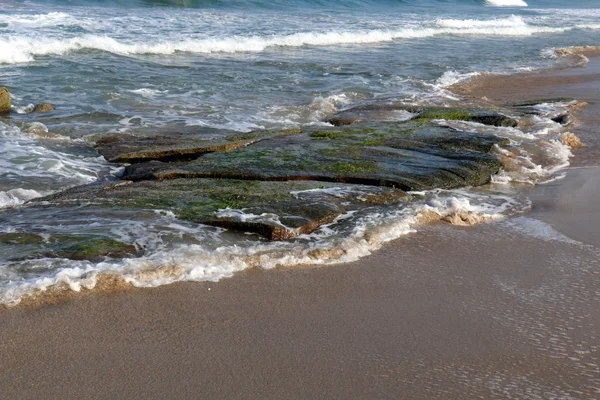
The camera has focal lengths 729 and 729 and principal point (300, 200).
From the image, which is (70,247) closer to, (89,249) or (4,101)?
(89,249)

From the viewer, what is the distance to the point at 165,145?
7281 mm

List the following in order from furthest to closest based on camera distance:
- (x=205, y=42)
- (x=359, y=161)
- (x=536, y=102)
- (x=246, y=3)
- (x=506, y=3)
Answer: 1. (x=506, y=3)
2. (x=246, y=3)
3. (x=205, y=42)
4. (x=536, y=102)
5. (x=359, y=161)

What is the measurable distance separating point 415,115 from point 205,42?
938 centimetres

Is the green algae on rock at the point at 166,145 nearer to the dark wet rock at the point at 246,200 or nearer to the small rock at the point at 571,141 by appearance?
the dark wet rock at the point at 246,200

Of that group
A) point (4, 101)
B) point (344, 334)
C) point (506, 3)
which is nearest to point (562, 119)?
point (344, 334)

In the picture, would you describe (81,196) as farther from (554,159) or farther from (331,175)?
(554,159)

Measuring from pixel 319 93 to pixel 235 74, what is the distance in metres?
2.30

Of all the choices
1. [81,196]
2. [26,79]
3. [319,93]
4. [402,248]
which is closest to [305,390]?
[402,248]

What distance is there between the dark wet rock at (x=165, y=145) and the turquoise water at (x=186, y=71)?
19 centimetres

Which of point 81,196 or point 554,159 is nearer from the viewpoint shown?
point 81,196

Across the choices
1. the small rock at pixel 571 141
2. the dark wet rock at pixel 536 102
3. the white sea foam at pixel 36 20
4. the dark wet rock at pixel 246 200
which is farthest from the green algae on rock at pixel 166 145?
the white sea foam at pixel 36 20

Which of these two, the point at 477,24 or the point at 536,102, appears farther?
the point at 477,24

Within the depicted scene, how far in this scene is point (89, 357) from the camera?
3170mm

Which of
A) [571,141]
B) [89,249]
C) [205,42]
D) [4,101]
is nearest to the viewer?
[89,249]
